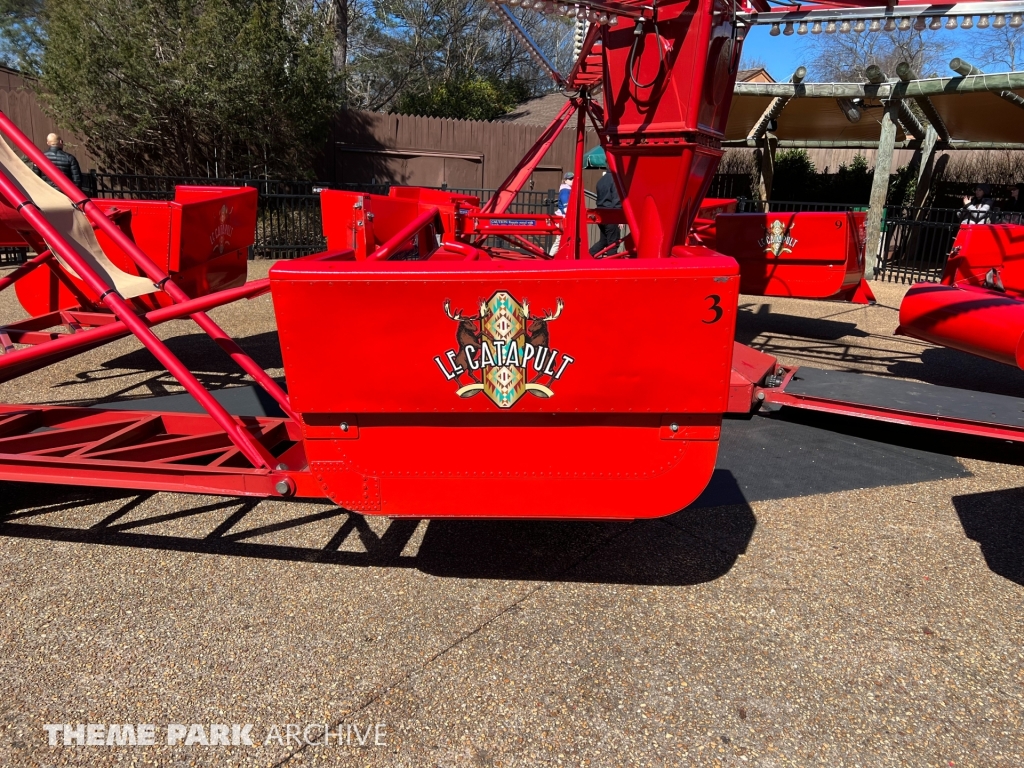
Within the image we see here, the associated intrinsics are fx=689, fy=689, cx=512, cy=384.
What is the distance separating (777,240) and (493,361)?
5.55m

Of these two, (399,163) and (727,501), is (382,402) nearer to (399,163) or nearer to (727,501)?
(727,501)

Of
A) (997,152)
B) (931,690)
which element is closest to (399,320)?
(931,690)

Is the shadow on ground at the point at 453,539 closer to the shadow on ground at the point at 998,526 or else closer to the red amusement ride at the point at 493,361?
the red amusement ride at the point at 493,361

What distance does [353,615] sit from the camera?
283 cm

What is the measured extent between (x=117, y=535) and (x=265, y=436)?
85 cm

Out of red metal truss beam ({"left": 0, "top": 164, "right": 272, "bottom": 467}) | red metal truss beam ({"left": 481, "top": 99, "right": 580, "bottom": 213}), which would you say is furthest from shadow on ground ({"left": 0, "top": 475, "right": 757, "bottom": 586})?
red metal truss beam ({"left": 481, "top": 99, "right": 580, "bottom": 213})

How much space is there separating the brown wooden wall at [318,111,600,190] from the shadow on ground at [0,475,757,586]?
55.0 feet

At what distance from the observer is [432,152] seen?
20.2m

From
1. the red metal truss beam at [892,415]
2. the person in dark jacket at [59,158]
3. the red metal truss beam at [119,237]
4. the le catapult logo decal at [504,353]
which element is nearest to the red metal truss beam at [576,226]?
the red metal truss beam at [892,415]

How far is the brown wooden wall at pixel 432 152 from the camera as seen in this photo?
1905 centimetres

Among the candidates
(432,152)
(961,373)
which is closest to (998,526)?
(961,373)

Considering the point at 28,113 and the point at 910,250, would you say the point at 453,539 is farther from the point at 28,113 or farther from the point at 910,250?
the point at 28,113

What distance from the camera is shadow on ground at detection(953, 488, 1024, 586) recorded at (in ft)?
10.8

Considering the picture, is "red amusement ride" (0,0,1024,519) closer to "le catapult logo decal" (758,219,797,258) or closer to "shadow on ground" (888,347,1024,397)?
"shadow on ground" (888,347,1024,397)
